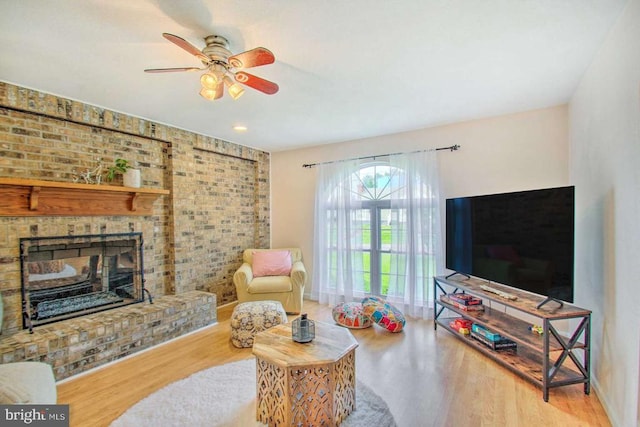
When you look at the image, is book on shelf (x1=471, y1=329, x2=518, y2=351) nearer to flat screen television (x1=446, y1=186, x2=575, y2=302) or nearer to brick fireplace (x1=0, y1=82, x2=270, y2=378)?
flat screen television (x1=446, y1=186, x2=575, y2=302)

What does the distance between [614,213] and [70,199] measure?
4.53 meters

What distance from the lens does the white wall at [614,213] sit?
1.58 m

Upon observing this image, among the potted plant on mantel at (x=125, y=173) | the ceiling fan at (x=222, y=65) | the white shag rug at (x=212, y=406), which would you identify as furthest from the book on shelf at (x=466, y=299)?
the potted plant on mantel at (x=125, y=173)

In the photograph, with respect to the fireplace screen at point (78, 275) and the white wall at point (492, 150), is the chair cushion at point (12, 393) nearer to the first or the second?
the fireplace screen at point (78, 275)

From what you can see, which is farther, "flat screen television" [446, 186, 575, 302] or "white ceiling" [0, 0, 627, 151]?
"flat screen television" [446, 186, 575, 302]

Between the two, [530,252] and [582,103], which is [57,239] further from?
[582,103]

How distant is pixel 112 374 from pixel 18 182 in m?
1.82

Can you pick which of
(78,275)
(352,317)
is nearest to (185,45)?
(78,275)

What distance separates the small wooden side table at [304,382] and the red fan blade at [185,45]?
187 centimetres

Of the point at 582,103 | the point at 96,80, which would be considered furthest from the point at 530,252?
the point at 96,80

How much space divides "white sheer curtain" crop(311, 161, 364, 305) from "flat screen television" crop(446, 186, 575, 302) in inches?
59.4

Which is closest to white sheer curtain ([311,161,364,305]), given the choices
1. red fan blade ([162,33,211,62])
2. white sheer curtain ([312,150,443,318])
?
white sheer curtain ([312,150,443,318])

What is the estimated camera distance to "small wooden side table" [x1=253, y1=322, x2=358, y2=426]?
1696mm

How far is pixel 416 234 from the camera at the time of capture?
373cm
